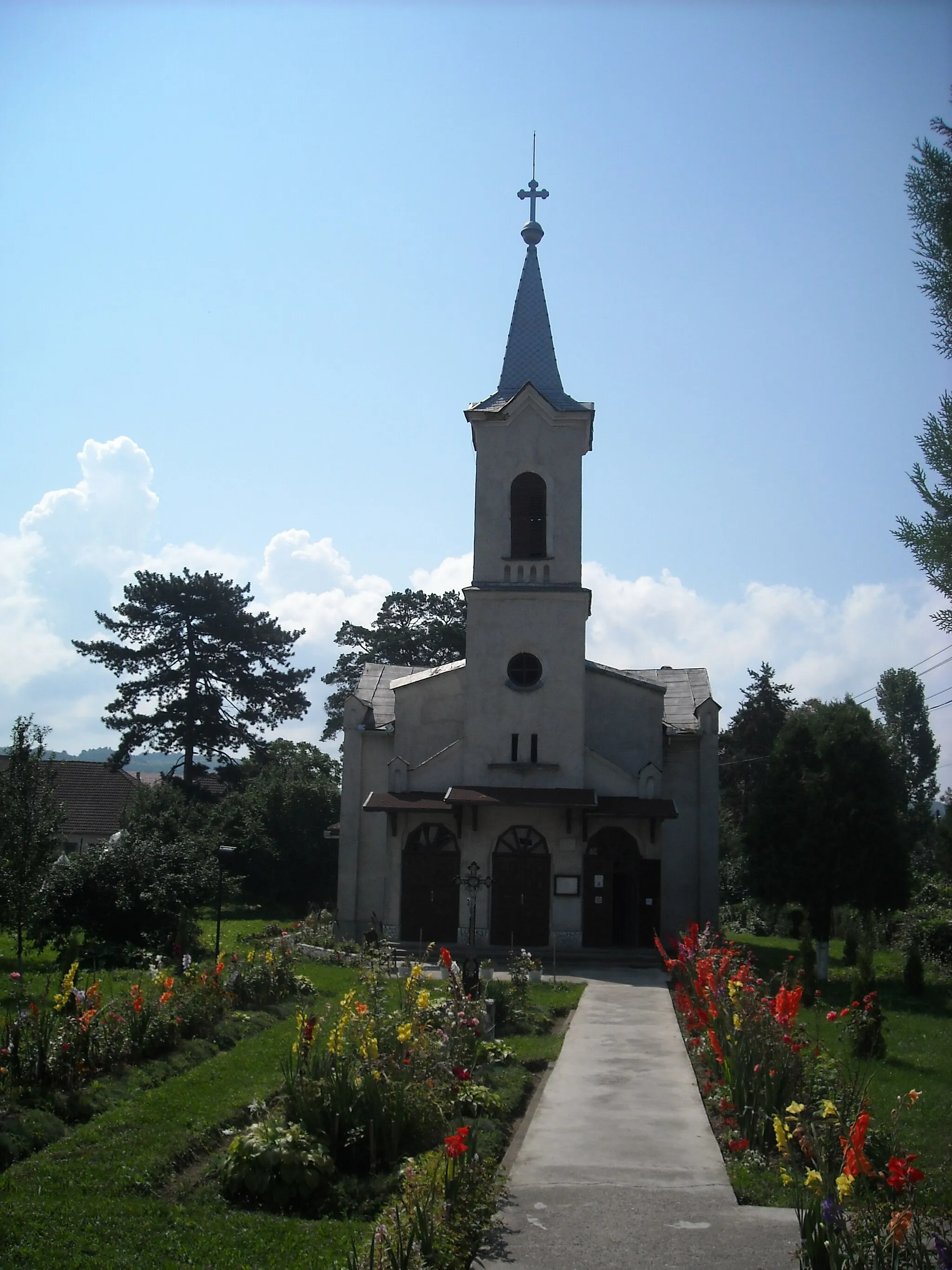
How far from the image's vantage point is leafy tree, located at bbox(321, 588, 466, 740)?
60.8 m

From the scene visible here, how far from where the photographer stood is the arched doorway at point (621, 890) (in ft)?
91.9

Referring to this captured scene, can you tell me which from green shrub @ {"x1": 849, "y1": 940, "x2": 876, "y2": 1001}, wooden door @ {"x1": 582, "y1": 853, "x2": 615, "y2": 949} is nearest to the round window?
wooden door @ {"x1": 582, "y1": 853, "x2": 615, "y2": 949}

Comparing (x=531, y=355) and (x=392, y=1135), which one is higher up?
(x=531, y=355)

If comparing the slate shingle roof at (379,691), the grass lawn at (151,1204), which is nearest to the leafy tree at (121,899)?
the slate shingle roof at (379,691)

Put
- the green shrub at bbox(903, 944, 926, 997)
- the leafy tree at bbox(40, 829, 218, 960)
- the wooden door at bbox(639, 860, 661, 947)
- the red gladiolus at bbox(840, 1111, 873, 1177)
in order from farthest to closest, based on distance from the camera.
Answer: the wooden door at bbox(639, 860, 661, 947), the leafy tree at bbox(40, 829, 218, 960), the green shrub at bbox(903, 944, 926, 997), the red gladiolus at bbox(840, 1111, 873, 1177)

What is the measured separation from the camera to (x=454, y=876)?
92.4 ft

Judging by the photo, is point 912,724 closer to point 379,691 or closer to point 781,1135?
point 379,691

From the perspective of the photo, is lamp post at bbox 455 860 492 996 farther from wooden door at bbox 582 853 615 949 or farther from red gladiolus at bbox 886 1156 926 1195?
red gladiolus at bbox 886 1156 926 1195

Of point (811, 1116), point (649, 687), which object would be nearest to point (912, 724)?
point (649, 687)

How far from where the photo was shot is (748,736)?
187 feet

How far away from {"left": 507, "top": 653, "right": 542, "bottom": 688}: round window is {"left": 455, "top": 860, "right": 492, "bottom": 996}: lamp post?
4.85 metres

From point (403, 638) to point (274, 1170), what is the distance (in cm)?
5256

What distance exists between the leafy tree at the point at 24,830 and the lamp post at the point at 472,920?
7300mm

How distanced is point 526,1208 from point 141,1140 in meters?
3.64
